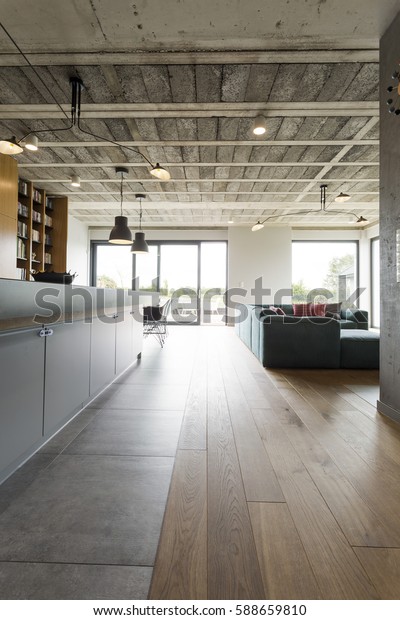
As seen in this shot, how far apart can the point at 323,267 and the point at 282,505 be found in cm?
950

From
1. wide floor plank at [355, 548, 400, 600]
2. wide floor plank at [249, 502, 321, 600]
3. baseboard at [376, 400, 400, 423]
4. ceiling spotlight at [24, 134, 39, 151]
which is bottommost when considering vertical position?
wide floor plank at [355, 548, 400, 600]

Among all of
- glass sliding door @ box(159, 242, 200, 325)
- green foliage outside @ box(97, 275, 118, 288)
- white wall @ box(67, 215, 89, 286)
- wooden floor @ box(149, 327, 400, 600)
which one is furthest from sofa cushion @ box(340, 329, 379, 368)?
green foliage outside @ box(97, 275, 118, 288)

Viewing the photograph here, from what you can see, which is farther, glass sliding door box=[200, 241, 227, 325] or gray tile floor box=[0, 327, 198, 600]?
glass sliding door box=[200, 241, 227, 325]

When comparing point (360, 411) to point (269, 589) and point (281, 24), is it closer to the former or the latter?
point (269, 589)

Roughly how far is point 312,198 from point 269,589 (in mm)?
7272

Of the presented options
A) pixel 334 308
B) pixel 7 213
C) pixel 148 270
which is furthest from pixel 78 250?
pixel 334 308

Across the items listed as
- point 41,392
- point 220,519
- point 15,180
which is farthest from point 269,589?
point 15,180

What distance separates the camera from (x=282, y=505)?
4.27 ft

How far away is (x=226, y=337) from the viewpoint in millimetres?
6898

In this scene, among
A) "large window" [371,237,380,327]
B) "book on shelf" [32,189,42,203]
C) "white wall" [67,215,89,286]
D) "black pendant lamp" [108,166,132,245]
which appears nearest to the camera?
"black pendant lamp" [108,166,132,245]

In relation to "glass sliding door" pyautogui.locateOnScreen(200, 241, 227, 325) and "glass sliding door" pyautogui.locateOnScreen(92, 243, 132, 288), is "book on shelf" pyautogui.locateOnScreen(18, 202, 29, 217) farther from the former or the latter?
"glass sliding door" pyautogui.locateOnScreen(200, 241, 227, 325)

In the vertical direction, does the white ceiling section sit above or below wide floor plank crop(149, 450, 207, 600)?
above

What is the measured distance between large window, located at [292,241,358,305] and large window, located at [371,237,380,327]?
0.52 m

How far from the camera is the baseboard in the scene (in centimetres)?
225
